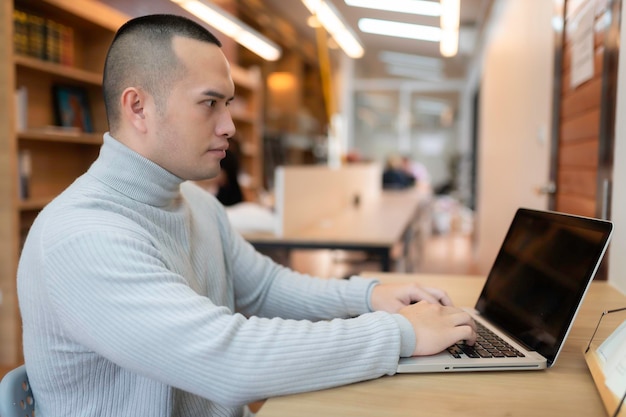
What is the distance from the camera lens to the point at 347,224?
3502 millimetres

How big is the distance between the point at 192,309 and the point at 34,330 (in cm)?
28

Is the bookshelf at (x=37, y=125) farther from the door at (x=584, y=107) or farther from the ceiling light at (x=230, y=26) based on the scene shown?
the door at (x=584, y=107)

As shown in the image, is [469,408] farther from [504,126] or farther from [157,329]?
[504,126]

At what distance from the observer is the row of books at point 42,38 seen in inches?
117

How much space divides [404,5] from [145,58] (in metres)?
3.12

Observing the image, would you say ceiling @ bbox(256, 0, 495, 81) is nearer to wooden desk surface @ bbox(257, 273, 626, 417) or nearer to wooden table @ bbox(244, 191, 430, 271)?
wooden table @ bbox(244, 191, 430, 271)

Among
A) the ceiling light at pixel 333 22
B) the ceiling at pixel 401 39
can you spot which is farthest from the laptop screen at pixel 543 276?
the ceiling light at pixel 333 22

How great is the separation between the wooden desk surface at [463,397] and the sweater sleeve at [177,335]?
0.08 feet

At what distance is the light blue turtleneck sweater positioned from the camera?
0.78 metres

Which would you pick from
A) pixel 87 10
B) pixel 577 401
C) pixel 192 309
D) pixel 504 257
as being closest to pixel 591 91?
pixel 504 257

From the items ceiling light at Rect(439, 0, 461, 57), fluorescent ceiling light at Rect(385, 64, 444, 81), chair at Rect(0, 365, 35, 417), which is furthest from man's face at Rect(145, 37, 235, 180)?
fluorescent ceiling light at Rect(385, 64, 444, 81)

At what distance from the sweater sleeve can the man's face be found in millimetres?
230

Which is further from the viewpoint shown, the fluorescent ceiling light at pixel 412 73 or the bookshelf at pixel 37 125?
the fluorescent ceiling light at pixel 412 73

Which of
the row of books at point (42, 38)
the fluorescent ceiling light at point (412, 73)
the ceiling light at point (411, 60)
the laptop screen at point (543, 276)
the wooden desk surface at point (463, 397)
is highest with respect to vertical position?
the fluorescent ceiling light at point (412, 73)
